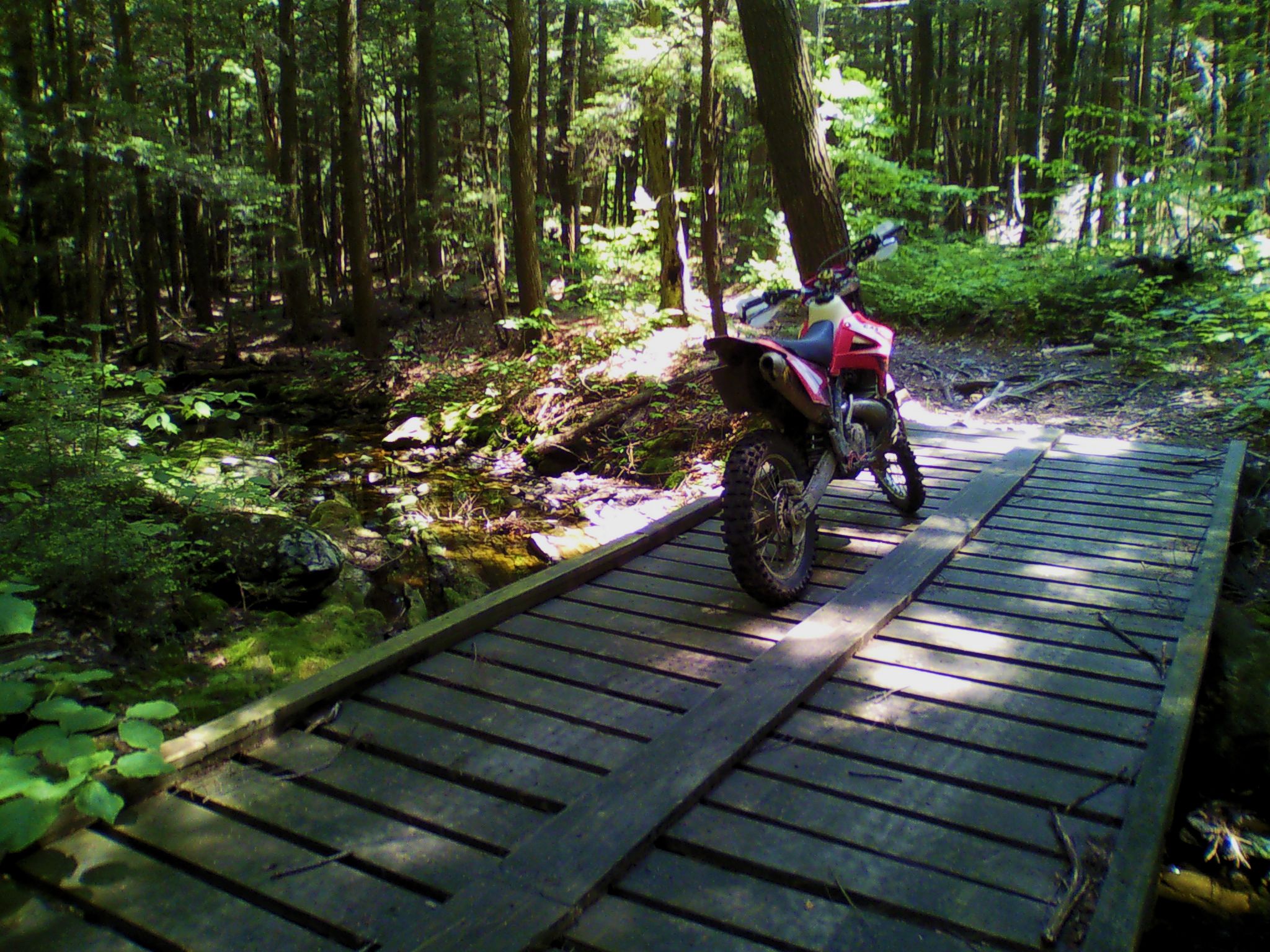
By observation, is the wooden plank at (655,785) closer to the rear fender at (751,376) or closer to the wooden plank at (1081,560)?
the wooden plank at (1081,560)

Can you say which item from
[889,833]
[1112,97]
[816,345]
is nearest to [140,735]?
[889,833]

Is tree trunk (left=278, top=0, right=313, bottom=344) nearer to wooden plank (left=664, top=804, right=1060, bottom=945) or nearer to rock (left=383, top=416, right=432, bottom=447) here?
rock (left=383, top=416, right=432, bottom=447)

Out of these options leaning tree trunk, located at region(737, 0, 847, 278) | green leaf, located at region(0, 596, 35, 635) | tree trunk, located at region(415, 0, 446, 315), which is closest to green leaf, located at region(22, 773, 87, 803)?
green leaf, located at region(0, 596, 35, 635)

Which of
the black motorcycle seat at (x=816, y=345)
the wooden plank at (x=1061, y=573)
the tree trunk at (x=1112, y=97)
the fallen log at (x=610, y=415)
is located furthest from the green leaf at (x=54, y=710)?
the tree trunk at (x=1112, y=97)

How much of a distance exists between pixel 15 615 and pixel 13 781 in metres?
0.43

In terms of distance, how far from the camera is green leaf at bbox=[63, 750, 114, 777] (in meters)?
2.06

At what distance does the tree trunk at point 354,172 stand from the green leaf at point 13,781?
47.1ft

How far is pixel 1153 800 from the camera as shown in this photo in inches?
89.9

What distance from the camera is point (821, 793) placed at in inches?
97.3

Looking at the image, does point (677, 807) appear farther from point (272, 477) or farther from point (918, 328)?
point (918, 328)

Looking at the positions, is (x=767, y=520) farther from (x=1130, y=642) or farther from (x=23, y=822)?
(x=23, y=822)

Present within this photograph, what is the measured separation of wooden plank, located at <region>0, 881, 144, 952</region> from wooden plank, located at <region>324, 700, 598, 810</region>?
0.89m

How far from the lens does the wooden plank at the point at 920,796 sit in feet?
7.39

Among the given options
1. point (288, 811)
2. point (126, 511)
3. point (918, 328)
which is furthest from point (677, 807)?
point (918, 328)
